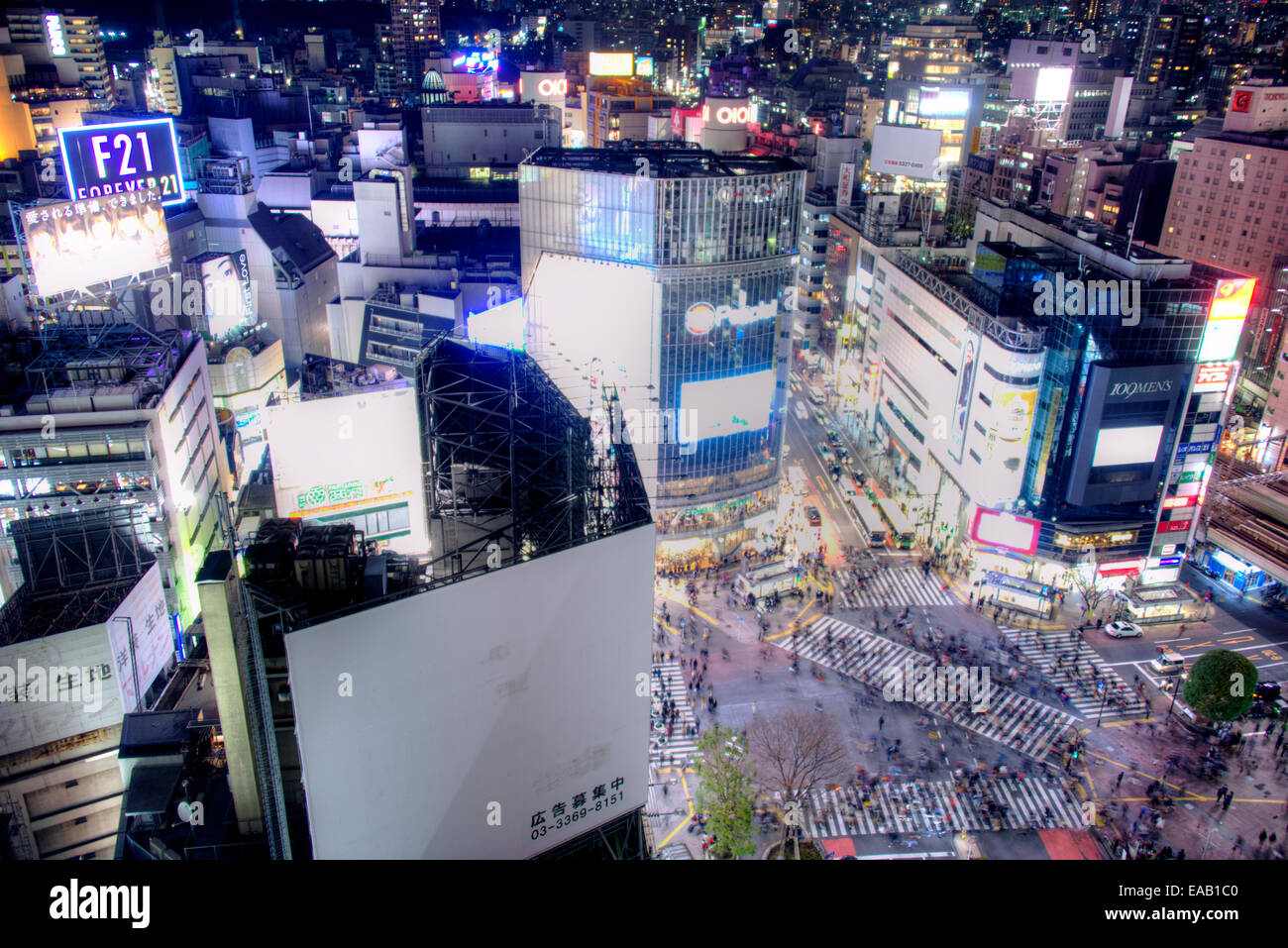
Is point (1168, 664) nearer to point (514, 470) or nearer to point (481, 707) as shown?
point (514, 470)

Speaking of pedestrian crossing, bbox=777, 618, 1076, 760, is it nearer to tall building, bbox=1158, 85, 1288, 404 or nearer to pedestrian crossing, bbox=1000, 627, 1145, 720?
pedestrian crossing, bbox=1000, 627, 1145, 720

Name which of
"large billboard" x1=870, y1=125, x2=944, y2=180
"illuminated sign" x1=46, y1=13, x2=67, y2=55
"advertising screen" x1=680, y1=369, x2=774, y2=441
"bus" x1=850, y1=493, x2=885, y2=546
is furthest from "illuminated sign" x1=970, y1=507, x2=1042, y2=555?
"illuminated sign" x1=46, y1=13, x2=67, y2=55

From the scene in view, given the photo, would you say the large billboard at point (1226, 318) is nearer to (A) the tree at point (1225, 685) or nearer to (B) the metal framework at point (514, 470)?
(A) the tree at point (1225, 685)

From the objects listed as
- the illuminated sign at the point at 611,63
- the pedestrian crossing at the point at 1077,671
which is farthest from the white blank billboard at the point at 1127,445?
the illuminated sign at the point at 611,63

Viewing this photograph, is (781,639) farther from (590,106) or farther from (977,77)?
(977,77)

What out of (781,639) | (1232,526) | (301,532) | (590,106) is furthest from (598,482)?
(590,106)

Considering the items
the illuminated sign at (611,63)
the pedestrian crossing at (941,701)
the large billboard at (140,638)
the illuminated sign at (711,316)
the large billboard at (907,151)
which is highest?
the illuminated sign at (611,63)
